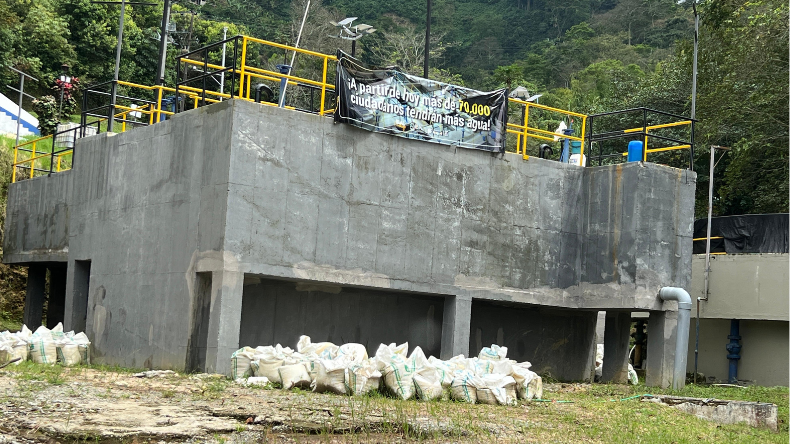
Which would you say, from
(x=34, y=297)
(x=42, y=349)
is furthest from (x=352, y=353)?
(x=34, y=297)

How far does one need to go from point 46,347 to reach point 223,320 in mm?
4339

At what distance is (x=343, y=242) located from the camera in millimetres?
18375

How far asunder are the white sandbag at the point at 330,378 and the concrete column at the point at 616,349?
10060mm

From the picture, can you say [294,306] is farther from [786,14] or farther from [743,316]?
[786,14]

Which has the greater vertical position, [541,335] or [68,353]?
[541,335]

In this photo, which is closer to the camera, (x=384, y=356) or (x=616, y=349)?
(x=384, y=356)

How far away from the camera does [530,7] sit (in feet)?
330

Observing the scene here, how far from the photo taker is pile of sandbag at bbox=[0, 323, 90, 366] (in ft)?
60.9

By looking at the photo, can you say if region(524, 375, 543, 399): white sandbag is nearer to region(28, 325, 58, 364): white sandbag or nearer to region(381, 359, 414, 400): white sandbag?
region(381, 359, 414, 400): white sandbag

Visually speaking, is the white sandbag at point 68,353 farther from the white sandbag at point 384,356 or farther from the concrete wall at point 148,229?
the white sandbag at point 384,356

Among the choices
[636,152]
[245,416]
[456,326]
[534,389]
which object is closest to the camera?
[245,416]

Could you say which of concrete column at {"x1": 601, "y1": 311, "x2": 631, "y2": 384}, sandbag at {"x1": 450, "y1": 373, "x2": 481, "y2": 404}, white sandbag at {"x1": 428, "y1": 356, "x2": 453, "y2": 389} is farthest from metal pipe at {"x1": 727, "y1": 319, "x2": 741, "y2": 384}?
white sandbag at {"x1": 428, "y1": 356, "x2": 453, "y2": 389}

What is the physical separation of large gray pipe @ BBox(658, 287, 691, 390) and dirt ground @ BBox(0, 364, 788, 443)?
430 centimetres

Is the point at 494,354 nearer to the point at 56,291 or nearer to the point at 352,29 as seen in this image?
the point at 352,29
